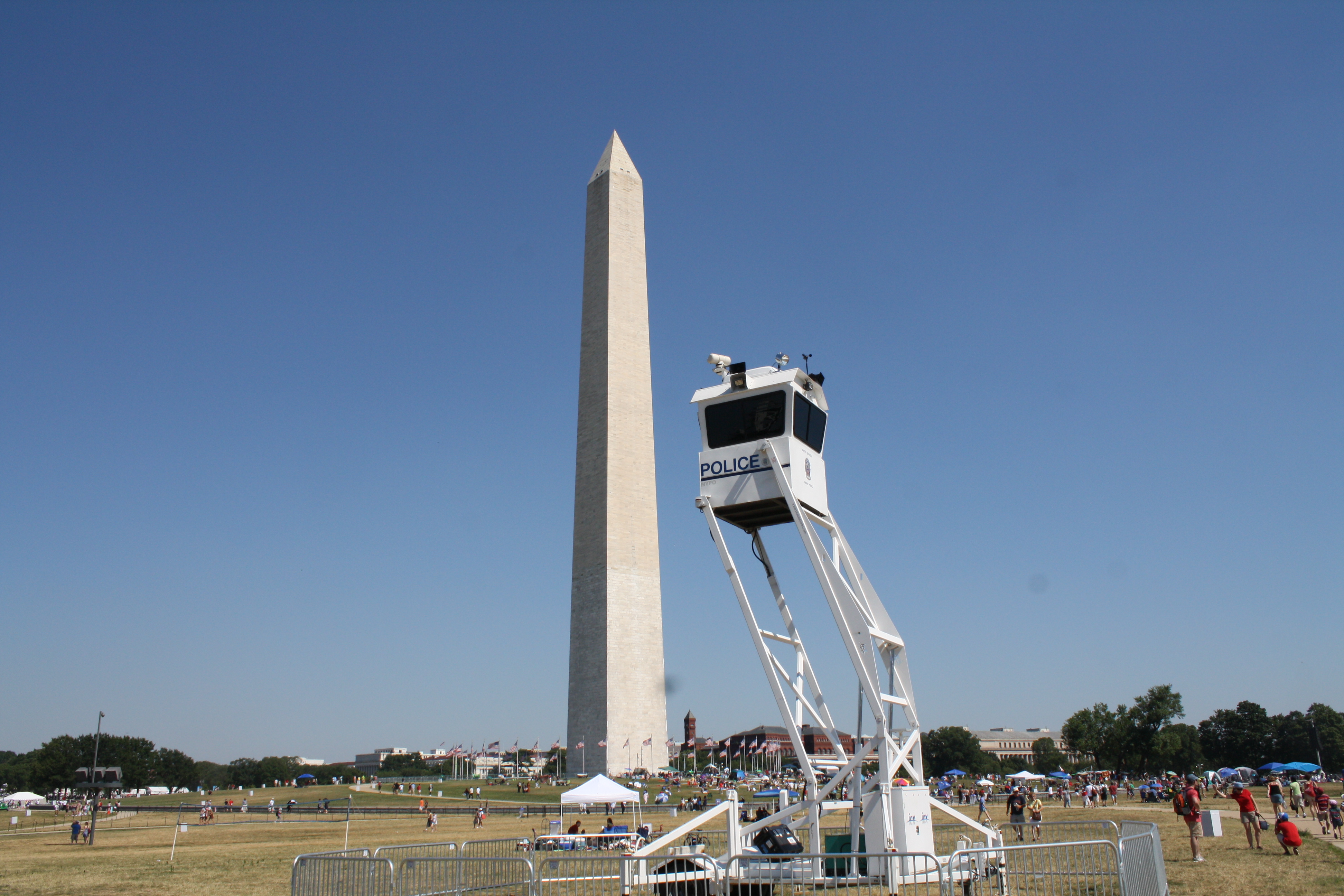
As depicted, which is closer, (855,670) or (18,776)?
(855,670)

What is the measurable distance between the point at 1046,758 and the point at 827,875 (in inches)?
6155

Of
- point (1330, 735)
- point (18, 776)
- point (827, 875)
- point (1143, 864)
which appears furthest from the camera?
point (18, 776)

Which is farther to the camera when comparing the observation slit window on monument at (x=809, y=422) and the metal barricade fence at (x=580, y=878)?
the observation slit window on monument at (x=809, y=422)

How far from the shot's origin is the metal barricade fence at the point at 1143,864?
9.75 metres

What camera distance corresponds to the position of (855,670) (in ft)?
41.6

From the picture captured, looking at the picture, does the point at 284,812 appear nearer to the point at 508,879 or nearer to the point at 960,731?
the point at 508,879

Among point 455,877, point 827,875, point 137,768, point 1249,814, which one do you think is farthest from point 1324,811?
point 137,768

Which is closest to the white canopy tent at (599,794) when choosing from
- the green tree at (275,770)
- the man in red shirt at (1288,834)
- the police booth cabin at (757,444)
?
the police booth cabin at (757,444)

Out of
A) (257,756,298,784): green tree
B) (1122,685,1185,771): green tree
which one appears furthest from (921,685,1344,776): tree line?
(257,756,298,784): green tree

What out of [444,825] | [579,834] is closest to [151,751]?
[444,825]

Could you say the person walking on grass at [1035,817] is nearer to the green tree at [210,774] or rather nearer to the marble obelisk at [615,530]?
the marble obelisk at [615,530]

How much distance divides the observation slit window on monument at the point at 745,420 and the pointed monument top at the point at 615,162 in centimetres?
5002

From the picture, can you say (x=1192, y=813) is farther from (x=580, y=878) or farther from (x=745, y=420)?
(x=580, y=878)

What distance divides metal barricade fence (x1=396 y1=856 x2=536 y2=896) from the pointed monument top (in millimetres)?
54333
